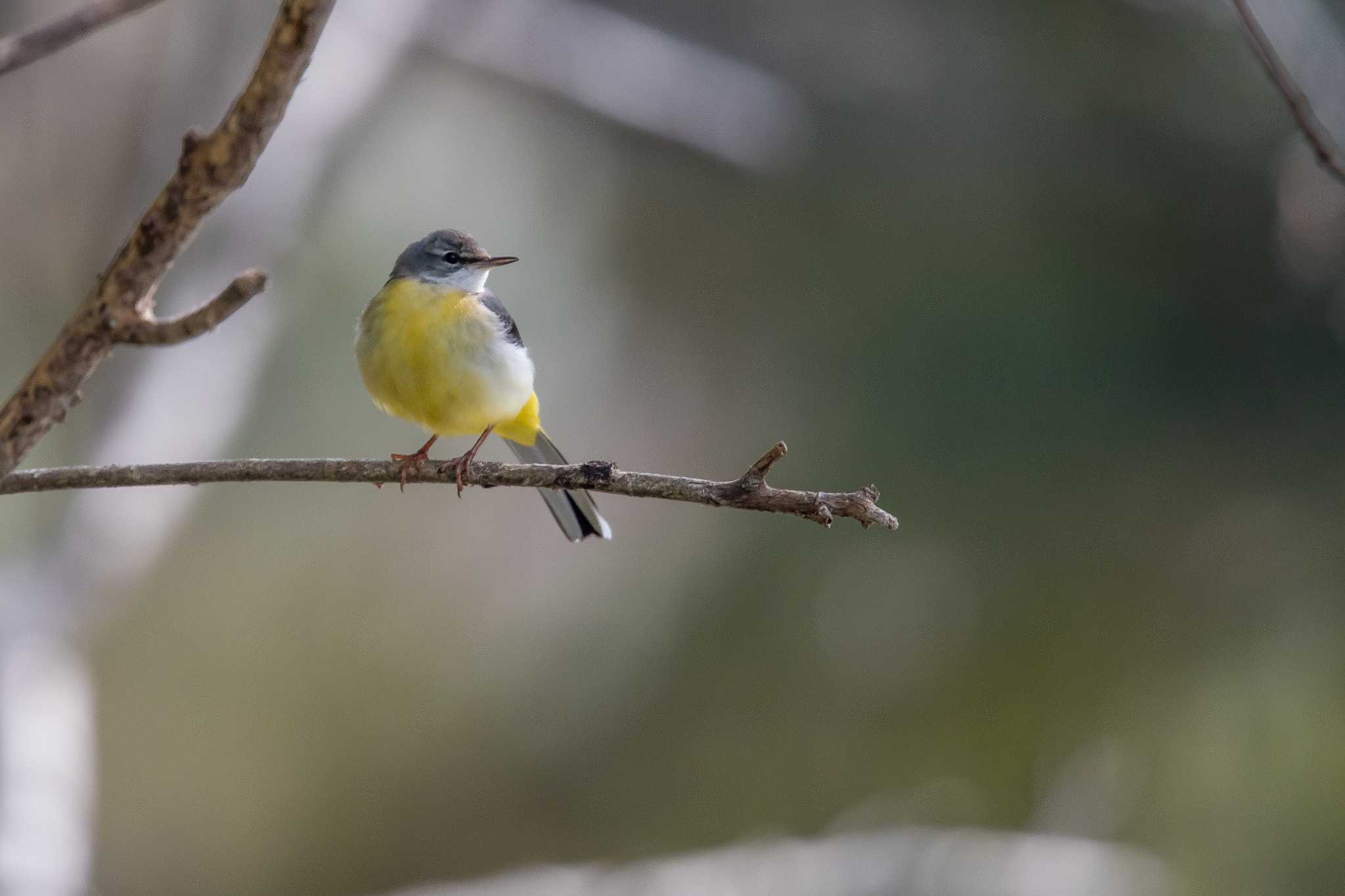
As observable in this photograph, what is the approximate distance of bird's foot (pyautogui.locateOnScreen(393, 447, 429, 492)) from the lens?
1.47 metres

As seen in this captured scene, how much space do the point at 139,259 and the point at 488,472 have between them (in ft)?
1.64

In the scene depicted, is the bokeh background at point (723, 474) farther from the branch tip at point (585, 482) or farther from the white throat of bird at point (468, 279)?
the branch tip at point (585, 482)

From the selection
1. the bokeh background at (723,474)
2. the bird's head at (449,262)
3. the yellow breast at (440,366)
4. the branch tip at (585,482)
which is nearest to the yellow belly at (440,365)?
the yellow breast at (440,366)

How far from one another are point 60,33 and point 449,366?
93cm

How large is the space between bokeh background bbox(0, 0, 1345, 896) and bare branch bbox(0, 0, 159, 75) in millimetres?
3002

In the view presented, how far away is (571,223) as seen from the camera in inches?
197

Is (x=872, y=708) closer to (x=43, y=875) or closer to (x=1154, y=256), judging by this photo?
(x=1154, y=256)

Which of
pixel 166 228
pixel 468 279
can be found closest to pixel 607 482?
pixel 166 228

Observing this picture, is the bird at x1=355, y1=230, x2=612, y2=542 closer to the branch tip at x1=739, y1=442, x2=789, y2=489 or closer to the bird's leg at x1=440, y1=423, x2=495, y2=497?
the bird's leg at x1=440, y1=423, x2=495, y2=497

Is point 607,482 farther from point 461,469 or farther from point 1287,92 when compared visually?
point 1287,92

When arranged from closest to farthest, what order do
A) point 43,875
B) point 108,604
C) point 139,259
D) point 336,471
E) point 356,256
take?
point 139,259
point 336,471
point 43,875
point 108,604
point 356,256

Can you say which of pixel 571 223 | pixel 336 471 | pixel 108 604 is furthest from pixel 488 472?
pixel 571 223

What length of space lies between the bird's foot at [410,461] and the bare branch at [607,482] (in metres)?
0.17

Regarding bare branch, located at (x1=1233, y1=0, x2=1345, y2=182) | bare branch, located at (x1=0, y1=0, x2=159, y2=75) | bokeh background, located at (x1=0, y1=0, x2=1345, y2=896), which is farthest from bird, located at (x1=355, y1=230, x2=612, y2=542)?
bokeh background, located at (x1=0, y1=0, x2=1345, y2=896)
